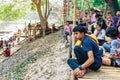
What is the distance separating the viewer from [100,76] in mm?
5957

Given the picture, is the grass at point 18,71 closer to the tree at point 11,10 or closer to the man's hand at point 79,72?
the man's hand at point 79,72

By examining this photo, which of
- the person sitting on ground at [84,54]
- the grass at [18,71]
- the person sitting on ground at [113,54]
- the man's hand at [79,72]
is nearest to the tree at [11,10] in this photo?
the grass at [18,71]

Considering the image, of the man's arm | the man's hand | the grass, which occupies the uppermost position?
the man's arm

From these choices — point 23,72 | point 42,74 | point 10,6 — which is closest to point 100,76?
point 42,74

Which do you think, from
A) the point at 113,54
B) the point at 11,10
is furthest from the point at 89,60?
the point at 11,10

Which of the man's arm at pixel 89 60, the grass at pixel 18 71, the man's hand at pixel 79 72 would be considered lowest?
the grass at pixel 18 71

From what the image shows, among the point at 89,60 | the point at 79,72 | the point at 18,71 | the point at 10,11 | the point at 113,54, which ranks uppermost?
the point at 10,11

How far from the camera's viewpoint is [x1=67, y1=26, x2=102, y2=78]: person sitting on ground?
5792 millimetres

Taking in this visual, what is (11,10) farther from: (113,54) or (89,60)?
(89,60)

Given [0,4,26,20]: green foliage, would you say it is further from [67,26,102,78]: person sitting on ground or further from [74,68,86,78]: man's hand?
[74,68,86,78]: man's hand

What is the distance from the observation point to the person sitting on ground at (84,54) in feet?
19.0

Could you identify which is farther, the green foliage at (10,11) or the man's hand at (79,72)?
the green foliage at (10,11)

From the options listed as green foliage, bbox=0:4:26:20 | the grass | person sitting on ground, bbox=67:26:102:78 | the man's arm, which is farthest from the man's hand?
green foliage, bbox=0:4:26:20

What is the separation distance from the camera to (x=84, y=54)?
19.3 feet
